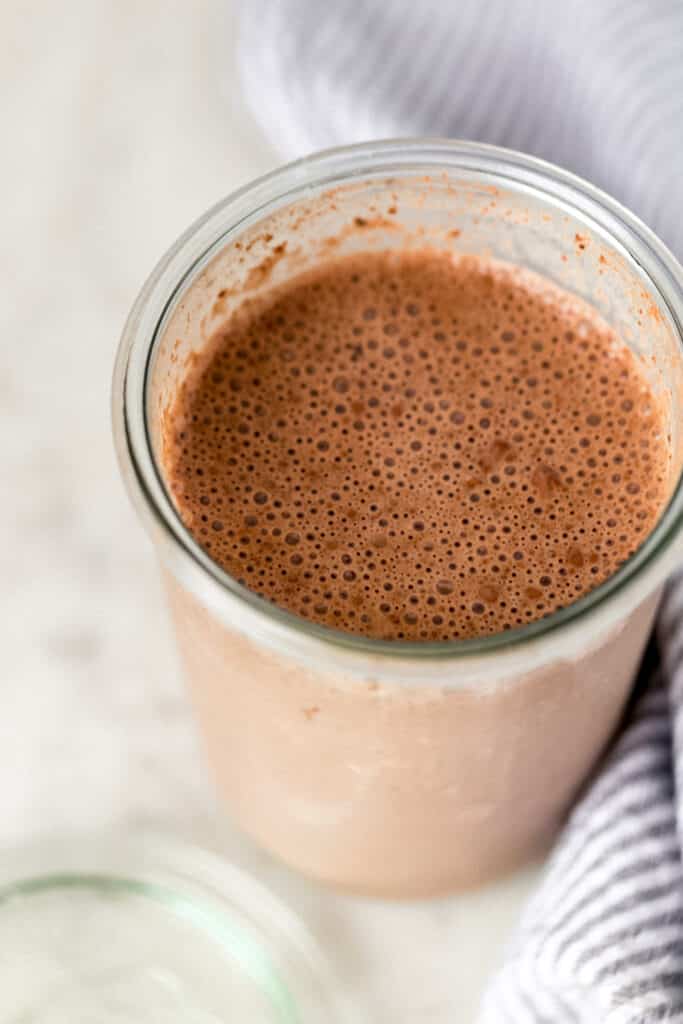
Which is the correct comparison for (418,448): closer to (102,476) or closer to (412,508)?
(412,508)

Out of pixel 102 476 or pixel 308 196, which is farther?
pixel 102 476

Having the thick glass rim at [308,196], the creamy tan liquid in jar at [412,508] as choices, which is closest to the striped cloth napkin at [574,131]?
the creamy tan liquid in jar at [412,508]

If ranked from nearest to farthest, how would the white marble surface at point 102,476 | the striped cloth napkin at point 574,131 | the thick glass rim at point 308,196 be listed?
1. the thick glass rim at point 308,196
2. the striped cloth napkin at point 574,131
3. the white marble surface at point 102,476

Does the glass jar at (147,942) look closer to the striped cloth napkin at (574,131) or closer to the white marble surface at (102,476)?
the white marble surface at (102,476)

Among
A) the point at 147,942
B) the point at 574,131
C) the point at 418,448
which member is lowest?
the point at 147,942

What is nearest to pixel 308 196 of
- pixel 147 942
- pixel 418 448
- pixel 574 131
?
pixel 418 448

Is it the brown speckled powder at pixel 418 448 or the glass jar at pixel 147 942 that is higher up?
the brown speckled powder at pixel 418 448

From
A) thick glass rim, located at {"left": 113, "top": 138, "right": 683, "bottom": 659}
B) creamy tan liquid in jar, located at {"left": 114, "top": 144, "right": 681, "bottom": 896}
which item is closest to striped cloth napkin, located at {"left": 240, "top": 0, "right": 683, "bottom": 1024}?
creamy tan liquid in jar, located at {"left": 114, "top": 144, "right": 681, "bottom": 896}
